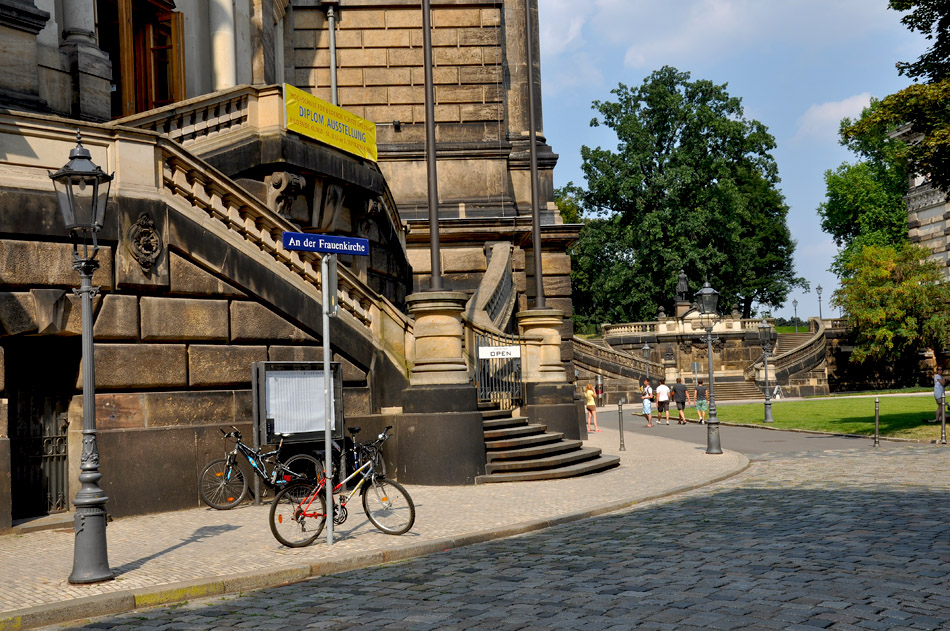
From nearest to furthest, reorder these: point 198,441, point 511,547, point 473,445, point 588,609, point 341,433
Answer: point 588,609 < point 511,547 < point 198,441 < point 341,433 < point 473,445

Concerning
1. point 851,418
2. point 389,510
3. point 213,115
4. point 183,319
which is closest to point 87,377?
point 389,510

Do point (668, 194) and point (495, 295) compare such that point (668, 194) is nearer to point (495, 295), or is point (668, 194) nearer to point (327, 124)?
point (495, 295)

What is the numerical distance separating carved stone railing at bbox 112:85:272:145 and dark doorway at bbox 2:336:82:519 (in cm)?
421

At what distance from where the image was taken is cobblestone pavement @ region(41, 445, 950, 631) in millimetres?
6812

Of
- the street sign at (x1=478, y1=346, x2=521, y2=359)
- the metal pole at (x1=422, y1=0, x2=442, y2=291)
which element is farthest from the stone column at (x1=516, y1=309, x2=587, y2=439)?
the metal pole at (x1=422, y1=0, x2=442, y2=291)

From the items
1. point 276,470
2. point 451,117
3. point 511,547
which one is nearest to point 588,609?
point 511,547

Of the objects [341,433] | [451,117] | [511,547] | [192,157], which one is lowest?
[511,547]

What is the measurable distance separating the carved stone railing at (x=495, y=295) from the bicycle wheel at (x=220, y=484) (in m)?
6.58

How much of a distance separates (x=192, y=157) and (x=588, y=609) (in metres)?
8.53

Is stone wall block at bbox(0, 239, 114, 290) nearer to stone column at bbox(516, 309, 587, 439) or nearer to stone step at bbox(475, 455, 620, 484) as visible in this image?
stone step at bbox(475, 455, 620, 484)

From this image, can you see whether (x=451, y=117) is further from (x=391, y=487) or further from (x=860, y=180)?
(x=860, y=180)

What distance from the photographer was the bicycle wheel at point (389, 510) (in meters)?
10.8

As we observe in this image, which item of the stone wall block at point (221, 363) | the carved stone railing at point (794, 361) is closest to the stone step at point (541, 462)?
the stone wall block at point (221, 363)

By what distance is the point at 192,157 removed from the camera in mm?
13086
